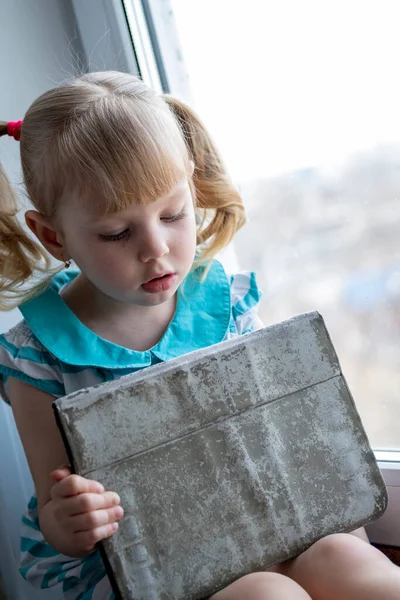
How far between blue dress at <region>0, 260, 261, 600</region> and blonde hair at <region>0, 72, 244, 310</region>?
67 millimetres

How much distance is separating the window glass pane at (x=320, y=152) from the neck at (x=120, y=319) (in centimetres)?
29

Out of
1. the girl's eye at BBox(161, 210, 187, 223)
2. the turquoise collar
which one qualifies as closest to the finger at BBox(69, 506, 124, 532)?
the turquoise collar

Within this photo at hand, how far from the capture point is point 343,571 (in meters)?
0.77

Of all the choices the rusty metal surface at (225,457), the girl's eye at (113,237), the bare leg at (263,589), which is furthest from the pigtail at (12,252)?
the bare leg at (263,589)

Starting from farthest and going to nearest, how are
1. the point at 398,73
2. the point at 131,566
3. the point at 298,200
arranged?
the point at 298,200 < the point at 398,73 < the point at 131,566

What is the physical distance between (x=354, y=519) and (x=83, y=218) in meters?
0.47

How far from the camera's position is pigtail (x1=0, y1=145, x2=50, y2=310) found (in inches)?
40.9

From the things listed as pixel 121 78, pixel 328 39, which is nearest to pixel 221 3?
pixel 328 39

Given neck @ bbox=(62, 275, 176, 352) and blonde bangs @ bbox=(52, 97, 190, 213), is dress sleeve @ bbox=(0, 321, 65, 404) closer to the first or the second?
neck @ bbox=(62, 275, 176, 352)

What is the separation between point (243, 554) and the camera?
2.61 ft

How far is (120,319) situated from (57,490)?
0.29 metres

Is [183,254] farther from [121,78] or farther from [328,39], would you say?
[328,39]

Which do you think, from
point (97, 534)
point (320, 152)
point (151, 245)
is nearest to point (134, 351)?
point (151, 245)

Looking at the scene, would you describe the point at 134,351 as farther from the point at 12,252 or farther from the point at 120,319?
the point at 12,252
